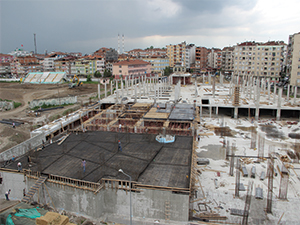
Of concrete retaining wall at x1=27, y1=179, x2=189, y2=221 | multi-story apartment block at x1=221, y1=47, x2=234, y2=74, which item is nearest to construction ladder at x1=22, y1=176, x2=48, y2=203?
concrete retaining wall at x1=27, y1=179, x2=189, y2=221

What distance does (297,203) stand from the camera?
14.0m

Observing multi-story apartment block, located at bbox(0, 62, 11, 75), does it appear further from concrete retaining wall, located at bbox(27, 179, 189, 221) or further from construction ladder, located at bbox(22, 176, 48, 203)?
concrete retaining wall, located at bbox(27, 179, 189, 221)

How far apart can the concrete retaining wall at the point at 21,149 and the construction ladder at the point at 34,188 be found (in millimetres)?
5566

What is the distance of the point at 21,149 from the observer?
19.3 metres

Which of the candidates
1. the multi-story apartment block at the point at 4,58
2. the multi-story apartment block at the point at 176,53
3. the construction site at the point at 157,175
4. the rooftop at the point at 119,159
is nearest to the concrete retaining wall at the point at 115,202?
the construction site at the point at 157,175

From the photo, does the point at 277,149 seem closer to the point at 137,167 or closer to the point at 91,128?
the point at 137,167

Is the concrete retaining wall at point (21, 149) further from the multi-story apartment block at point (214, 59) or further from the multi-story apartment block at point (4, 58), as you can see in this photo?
the multi-story apartment block at point (4, 58)

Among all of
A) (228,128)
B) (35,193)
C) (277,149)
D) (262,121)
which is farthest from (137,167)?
(262,121)

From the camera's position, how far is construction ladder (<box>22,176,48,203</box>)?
12.5 meters

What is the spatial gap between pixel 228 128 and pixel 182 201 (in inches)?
749

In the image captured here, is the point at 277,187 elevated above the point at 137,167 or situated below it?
below

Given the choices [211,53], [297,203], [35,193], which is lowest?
[297,203]

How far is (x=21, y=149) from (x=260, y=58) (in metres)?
63.7

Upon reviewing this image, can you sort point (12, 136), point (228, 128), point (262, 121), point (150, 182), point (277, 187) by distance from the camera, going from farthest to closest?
point (262, 121) < point (228, 128) < point (12, 136) < point (277, 187) < point (150, 182)
